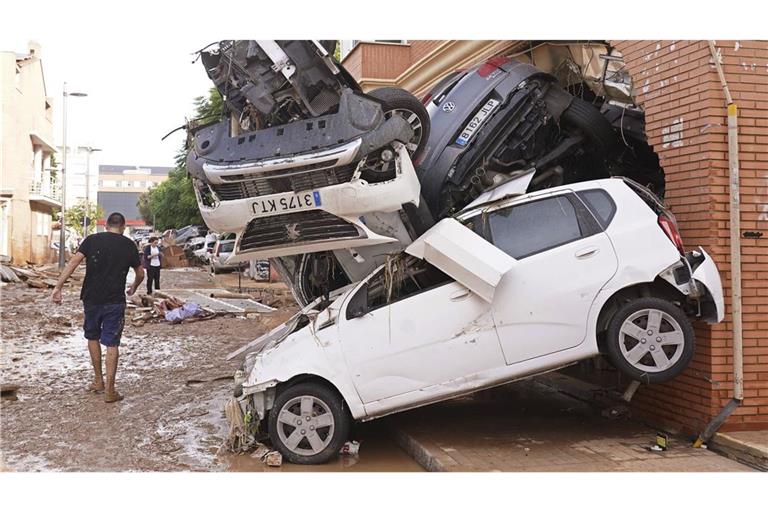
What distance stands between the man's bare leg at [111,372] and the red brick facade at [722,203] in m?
5.49

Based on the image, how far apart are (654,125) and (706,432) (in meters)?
2.64

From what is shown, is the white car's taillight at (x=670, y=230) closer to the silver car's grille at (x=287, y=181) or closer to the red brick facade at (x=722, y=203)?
the red brick facade at (x=722, y=203)

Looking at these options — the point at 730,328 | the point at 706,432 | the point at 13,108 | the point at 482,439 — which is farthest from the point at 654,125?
the point at 13,108

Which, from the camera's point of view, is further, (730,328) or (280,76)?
(280,76)

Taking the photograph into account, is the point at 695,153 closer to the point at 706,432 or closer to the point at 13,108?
the point at 706,432

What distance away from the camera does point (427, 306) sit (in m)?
5.05

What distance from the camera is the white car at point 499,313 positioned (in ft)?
15.9

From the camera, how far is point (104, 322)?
702 cm

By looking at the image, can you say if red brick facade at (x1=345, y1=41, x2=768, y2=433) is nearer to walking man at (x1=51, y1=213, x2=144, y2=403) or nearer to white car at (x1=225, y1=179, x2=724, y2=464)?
white car at (x1=225, y1=179, x2=724, y2=464)

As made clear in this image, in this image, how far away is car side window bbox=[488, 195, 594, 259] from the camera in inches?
197

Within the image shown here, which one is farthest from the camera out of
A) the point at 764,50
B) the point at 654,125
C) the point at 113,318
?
the point at 113,318

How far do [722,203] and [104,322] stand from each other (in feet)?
19.7

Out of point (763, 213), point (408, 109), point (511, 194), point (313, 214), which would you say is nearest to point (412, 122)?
point (408, 109)

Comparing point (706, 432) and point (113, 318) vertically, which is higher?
point (113, 318)
